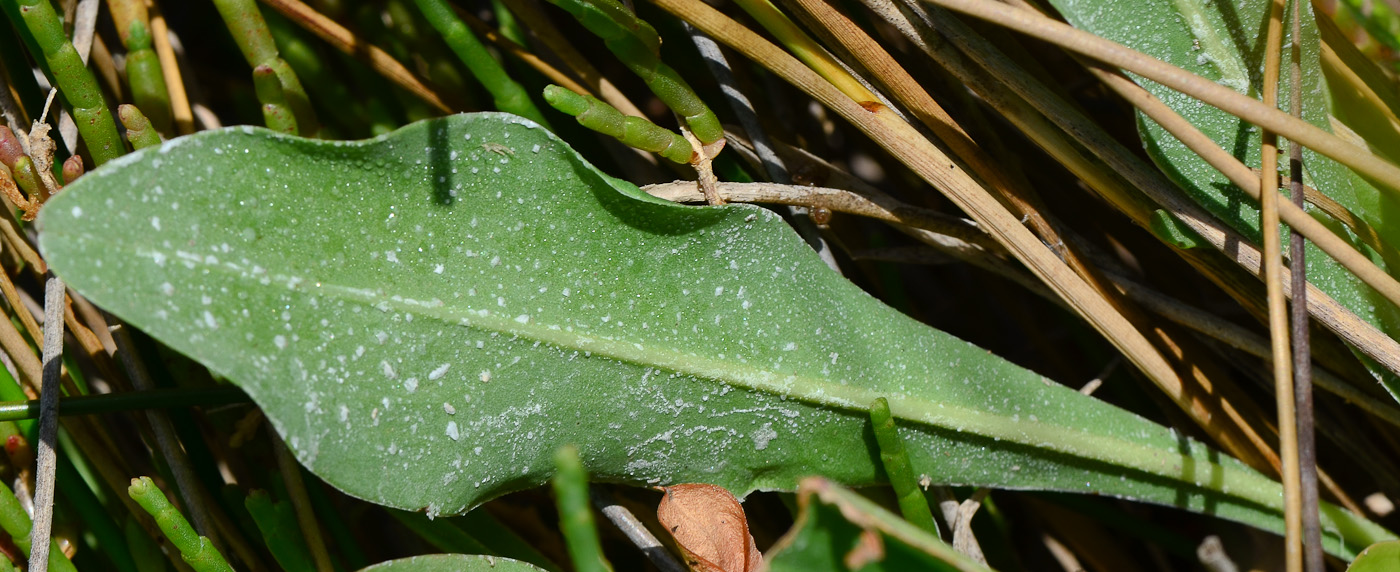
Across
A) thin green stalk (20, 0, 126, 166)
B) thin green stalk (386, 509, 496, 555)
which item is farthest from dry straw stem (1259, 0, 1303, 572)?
thin green stalk (20, 0, 126, 166)

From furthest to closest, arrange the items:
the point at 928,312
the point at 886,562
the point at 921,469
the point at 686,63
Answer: the point at 928,312 → the point at 686,63 → the point at 921,469 → the point at 886,562

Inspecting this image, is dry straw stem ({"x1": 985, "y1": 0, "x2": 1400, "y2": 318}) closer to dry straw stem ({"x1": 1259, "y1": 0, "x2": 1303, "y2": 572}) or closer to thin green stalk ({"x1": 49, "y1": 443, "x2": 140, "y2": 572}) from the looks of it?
dry straw stem ({"x1": 1259, "y1": 0, "x2": 1303, "y2": 572})

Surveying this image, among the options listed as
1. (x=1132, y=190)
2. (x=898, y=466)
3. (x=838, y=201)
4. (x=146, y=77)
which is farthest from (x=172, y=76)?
(x=1132, y=190)

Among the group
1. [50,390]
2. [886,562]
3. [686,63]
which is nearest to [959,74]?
[686,63]

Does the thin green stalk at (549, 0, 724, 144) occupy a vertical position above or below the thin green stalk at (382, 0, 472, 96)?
above

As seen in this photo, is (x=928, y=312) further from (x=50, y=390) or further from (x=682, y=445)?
(x=50, y=390)
